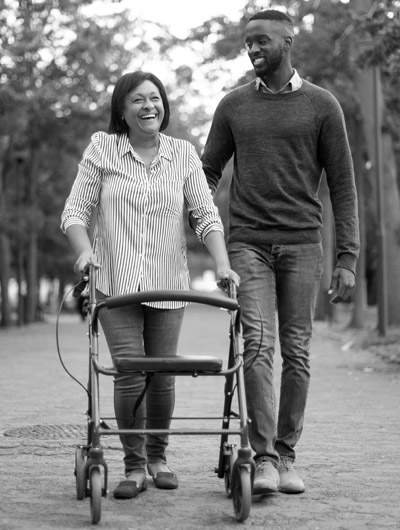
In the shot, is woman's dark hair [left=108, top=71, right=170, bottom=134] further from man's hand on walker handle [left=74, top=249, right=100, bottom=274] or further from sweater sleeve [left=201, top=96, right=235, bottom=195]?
man's hand on walker handle [left=74, top=249, right=100, bottom=274]

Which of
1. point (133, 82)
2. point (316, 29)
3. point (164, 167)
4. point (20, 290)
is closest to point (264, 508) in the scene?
point (164, 167)

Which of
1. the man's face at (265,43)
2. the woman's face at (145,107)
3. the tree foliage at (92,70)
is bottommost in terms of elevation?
the woman's face at (145,107)

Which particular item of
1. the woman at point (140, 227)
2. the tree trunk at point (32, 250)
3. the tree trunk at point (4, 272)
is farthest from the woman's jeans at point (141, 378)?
the tree trunk at point (32, 250)

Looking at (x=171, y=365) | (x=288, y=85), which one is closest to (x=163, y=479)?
(x=171, y=365)

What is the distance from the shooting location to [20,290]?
3130cm

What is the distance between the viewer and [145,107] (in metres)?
4.88

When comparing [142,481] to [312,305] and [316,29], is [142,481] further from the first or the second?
[316,29]

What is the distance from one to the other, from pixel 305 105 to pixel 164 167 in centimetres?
75

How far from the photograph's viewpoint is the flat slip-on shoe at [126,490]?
15.3ft

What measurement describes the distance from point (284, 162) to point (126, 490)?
1692mm

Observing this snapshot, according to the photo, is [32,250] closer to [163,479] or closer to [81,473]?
[163,479]

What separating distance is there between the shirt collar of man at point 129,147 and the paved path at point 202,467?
156 centimetres

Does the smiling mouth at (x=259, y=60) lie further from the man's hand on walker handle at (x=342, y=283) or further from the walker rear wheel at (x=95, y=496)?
the walker rear wheel at (x=95, y=496)

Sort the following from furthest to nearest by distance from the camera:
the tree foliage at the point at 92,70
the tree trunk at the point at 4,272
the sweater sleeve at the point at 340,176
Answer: the tree trunk at the point at 4,272 → the tree foliage at the point at 92,70 → the sweater sleeve at the point at 340,176
